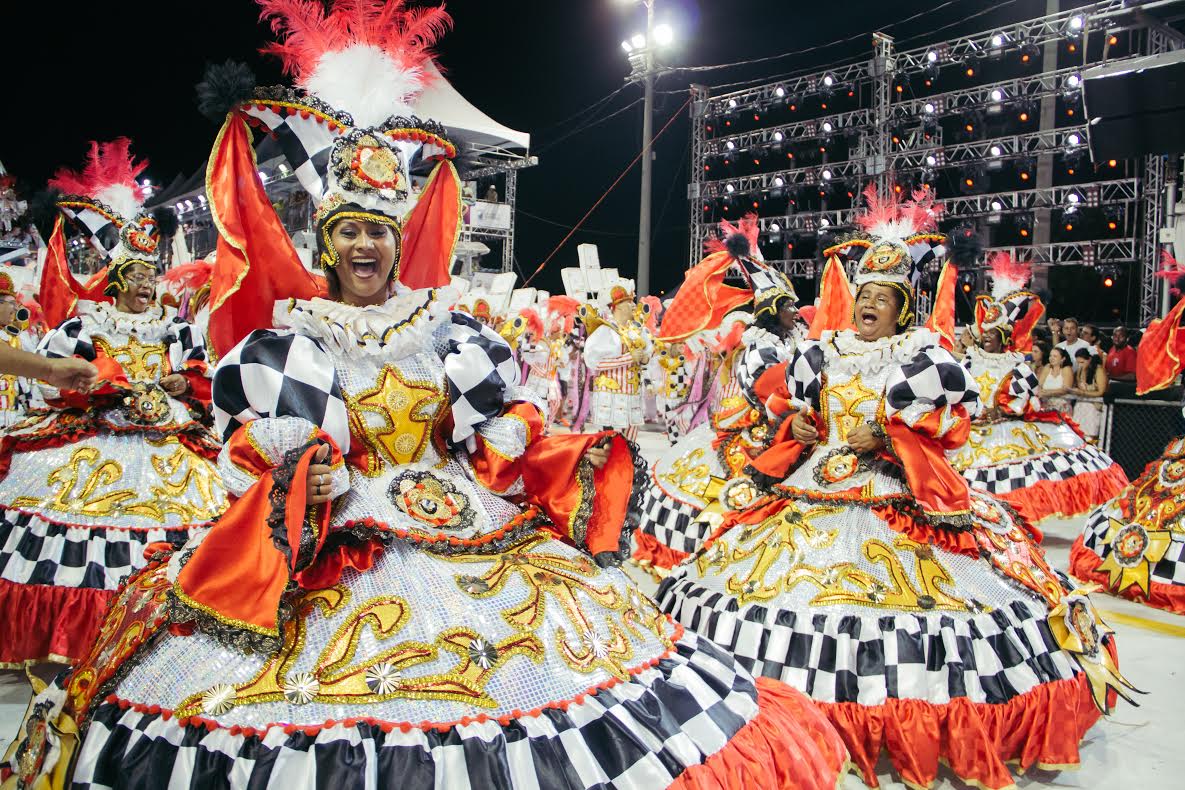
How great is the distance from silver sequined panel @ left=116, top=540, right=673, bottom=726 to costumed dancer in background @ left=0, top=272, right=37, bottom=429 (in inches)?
156

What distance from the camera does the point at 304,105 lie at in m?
2.53

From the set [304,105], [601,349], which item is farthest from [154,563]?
[601,349]

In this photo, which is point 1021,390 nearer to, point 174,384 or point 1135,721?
point 1135,721

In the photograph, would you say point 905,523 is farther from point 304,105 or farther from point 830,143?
point 830,143

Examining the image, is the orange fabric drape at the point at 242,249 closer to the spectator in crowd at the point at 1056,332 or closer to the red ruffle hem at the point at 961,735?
the red ruffle hem at the point at 961,735

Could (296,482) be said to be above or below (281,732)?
above

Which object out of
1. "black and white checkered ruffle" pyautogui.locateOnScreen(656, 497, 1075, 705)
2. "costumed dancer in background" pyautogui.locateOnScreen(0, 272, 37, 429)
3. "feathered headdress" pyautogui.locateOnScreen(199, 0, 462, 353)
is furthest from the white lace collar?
"costumed dancer in background" pyautogui.locateOnScreen(0, 272, 37, 429)

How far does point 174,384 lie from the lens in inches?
189

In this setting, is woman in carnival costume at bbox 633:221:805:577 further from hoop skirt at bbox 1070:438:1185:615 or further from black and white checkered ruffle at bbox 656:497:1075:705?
hoop skirt at bbox 1070:438:1185:615

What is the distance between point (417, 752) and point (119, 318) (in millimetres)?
3908

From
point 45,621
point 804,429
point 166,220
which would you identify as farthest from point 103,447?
point 804,429

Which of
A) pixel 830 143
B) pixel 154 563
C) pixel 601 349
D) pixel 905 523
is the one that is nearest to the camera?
pixel 154 563

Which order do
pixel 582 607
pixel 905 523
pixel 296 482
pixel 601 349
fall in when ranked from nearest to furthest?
pixel 296 482, pixel 582 607, pixel 905 523, pixel 601 349

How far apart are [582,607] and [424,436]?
67 cm
